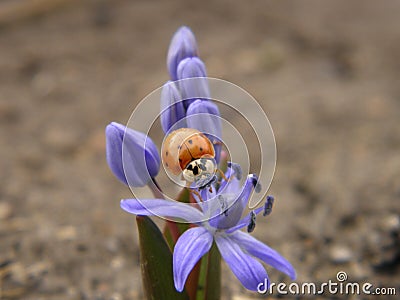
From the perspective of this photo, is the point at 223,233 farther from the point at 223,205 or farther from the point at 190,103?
the point at 190,103

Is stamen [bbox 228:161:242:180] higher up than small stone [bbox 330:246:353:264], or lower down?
lower down

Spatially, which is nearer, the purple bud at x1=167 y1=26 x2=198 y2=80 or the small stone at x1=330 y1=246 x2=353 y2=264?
→ the purple bud at x1=167 y1=26 x2=198 y2=80

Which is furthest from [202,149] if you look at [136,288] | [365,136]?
[365,136]

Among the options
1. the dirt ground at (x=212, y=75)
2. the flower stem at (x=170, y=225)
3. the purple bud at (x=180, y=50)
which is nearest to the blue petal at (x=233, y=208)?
the flower stem at (x=170, y=225)

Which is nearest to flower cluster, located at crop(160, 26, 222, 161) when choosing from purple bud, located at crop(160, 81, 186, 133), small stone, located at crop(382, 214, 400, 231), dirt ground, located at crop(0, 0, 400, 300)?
purple bud, located at crop(160, 81, 186, 133)

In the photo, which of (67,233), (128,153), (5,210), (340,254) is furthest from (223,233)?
(5,210)

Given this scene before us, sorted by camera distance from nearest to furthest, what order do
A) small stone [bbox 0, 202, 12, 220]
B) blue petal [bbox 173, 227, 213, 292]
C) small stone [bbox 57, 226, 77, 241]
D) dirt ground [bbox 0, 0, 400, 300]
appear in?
blue petal [bbox 173, 227, 213, 292], dirt ground [bbox 0, 0, 400, 300], small stone [bbox 57, 226, 77, 241], small stone [bbox 0, 202, 12, 220]

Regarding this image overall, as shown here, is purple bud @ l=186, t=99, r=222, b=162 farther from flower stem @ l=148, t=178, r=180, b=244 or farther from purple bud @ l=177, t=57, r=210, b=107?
flower stem @ l=148, t=178, r=180, b=244
